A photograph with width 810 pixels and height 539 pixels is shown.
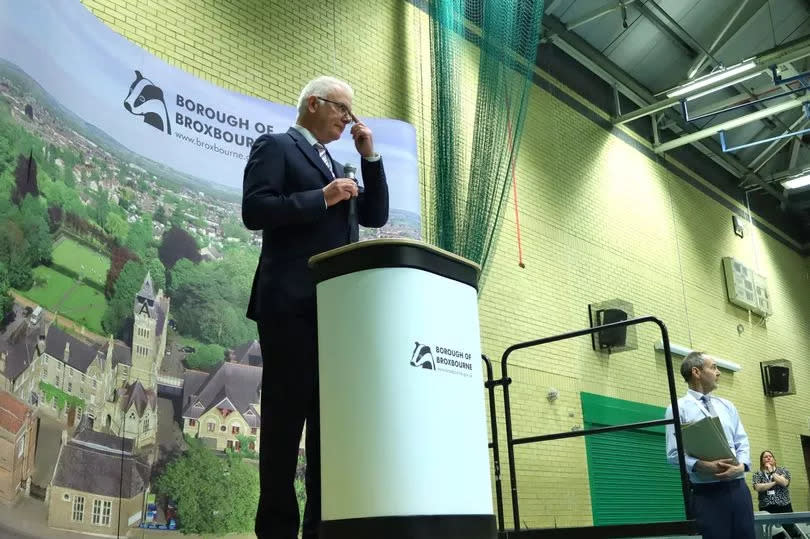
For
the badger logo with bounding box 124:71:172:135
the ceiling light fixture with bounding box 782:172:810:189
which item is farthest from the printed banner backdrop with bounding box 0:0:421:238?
the ceiling light fixture with bounding box 782:172:810:189

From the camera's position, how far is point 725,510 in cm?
362

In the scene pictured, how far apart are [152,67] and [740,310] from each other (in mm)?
9723

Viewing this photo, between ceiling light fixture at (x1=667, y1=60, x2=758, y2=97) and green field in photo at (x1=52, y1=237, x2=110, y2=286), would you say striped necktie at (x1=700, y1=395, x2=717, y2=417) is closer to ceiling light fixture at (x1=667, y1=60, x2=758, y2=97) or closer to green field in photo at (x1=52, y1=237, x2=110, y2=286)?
green field in photo at (x1=52, y1=237, x2=110, y2=286)

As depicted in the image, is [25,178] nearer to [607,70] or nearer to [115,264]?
[115,264]

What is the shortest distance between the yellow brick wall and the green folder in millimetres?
3083

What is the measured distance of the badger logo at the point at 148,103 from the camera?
15.1 feet

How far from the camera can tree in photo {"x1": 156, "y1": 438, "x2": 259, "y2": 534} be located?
425cm

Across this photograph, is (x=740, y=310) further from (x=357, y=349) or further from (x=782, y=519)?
(x=357, y=349)

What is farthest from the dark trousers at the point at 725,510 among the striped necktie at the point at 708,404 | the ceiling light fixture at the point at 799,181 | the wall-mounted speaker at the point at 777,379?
the ceiling light fixture at the point at 799,181

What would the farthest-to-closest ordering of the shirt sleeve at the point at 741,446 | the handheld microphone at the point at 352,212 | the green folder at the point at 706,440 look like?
the shirt sleeve at the point at 741,446
the green folder at the point at 706,440
the handheld microphone at the point at 352,212

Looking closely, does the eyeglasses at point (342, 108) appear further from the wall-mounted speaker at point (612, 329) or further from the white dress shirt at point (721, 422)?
the wall-mounted speaker at point (612, 329)

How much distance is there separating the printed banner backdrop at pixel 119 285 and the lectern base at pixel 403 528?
2556 millimetres

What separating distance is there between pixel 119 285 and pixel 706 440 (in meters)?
3.16

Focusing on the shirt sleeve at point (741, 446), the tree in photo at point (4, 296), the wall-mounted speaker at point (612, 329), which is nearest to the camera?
the tree in photo at point (4, 296)
